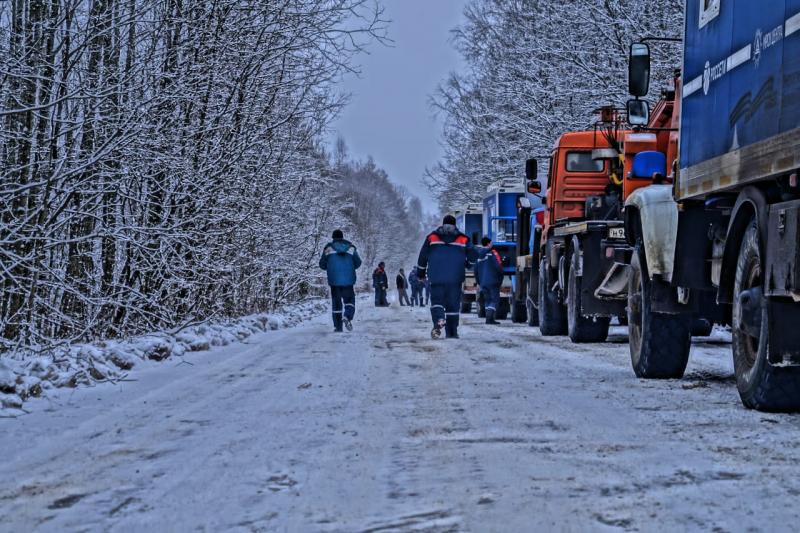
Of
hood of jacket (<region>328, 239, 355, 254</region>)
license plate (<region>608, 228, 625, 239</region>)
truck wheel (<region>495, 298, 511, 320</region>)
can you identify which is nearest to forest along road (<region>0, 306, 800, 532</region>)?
license plate (<region>608, 228, 625, 239</region>)

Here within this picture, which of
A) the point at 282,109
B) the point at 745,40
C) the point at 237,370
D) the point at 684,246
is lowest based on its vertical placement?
the point at 237,370

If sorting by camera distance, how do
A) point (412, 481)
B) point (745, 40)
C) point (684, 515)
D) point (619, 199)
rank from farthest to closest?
1. point (619, 199)
2. point (745, 40)
3. point (412, 481)
4. point (684, 515)

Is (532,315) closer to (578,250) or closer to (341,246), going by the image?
(341,246)

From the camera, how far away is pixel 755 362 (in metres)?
7.21

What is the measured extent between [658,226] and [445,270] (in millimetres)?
7914

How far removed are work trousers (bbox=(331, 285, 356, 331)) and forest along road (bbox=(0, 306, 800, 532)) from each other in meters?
9.37

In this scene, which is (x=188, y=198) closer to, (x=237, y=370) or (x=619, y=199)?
(x=237, y=370)

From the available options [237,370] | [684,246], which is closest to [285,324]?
[237,370]

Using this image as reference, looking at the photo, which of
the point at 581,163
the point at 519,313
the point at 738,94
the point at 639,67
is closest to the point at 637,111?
the point at 639,67

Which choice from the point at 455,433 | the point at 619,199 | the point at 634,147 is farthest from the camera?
the point at 619,199

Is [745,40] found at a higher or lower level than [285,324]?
higher

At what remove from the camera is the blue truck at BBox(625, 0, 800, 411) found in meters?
6.62

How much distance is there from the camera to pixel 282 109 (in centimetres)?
1977

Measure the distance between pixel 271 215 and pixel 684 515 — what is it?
1819 centimetres
